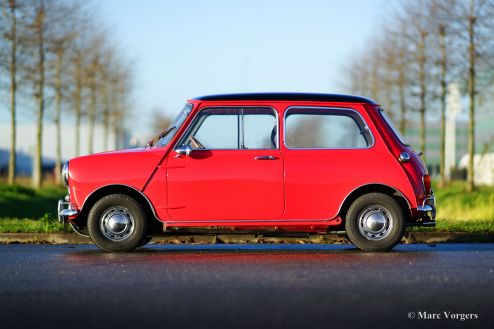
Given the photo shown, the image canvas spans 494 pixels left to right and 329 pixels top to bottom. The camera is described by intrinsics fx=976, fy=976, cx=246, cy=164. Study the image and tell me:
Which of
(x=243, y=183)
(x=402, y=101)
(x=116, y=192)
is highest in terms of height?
(x=402, y=101)

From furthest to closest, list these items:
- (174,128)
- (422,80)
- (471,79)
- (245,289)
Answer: (422,80) → (471,79) → (174,128) → (245,289)

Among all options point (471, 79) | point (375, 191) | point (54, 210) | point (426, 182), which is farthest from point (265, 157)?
point (471, 79)

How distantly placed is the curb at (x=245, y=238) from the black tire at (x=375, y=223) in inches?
50.0

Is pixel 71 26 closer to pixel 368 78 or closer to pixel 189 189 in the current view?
pixel 368 78

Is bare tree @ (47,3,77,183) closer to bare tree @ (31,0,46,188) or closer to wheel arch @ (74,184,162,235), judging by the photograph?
bare tree @ (31,0,46,188)

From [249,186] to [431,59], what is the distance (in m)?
23.5

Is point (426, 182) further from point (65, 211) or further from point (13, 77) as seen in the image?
point (13, 77)

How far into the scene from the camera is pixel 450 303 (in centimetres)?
714

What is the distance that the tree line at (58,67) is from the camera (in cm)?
3064

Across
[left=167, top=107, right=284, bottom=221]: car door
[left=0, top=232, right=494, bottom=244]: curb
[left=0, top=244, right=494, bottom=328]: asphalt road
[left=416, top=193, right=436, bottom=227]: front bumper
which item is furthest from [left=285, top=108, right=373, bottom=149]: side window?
[left=0, top=232, right=494, bottom=244]: curb

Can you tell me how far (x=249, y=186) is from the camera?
436 inches

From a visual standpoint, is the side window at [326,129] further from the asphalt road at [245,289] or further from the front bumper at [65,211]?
the front bumper at [65,211]

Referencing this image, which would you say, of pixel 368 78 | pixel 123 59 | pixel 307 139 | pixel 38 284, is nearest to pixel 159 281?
pixel 38 284

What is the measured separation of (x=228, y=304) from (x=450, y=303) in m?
1.63
